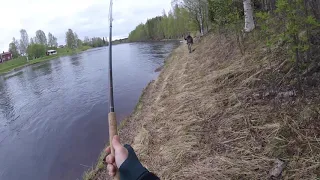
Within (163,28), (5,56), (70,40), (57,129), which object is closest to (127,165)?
(57,129)

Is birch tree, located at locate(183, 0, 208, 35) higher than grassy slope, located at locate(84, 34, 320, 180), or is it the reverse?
birch tree, located at locate(183, 0, 208, 35)

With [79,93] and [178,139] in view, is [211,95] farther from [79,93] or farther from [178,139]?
[79,93]

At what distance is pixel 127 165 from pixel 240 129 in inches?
182

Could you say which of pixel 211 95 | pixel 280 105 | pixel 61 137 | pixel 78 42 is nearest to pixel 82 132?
pixel 61 137

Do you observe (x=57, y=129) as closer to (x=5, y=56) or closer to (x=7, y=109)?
(x=7, y=109)

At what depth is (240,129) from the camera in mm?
5891

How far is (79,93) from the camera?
74.4 feet

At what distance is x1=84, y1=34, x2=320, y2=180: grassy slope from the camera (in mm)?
4660

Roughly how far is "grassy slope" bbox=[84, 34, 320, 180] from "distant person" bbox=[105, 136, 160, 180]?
3.28 m

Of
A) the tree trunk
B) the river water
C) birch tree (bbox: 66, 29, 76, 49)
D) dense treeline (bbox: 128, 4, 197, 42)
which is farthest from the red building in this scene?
the tree trunk

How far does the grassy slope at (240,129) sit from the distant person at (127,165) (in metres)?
3.28

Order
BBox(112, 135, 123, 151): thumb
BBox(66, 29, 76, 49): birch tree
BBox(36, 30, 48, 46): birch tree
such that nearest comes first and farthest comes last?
BBox(112, 135, 123, 151): thumb
BBox(66, 29, 76, 49): birch tree
BBox(36, 30, 48, 46): birch tree

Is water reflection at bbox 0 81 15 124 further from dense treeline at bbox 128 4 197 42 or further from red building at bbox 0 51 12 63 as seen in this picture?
red building at bbox 0 51 12 63

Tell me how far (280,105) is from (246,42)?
22.2 ft
